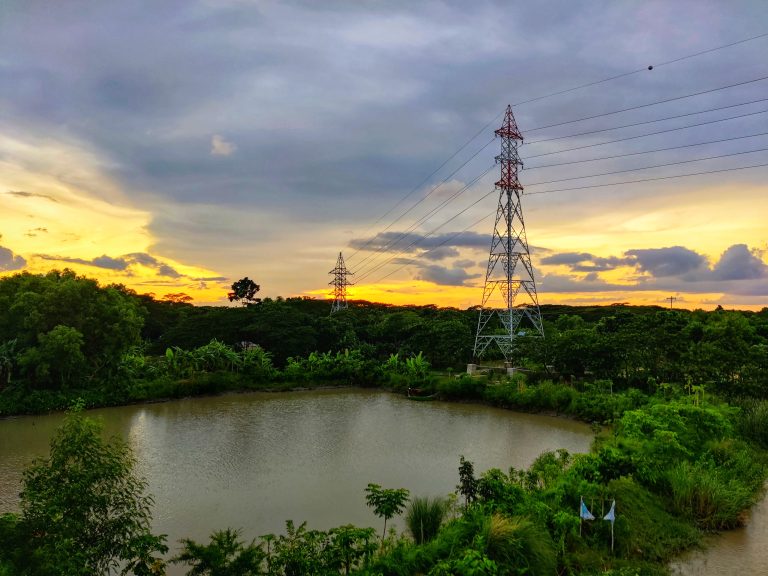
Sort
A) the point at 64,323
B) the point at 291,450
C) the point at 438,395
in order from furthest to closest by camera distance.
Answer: the point at 438,395, the point at 64,323, the point at 291,450

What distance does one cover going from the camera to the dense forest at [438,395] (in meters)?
6.73

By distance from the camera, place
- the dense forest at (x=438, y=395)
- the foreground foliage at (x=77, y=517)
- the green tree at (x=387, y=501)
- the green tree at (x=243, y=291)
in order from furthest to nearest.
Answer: the green tree at (x=243, y=291) < the green tree at (x=387, y=501) < the dense forest at (x=438, y=395) < the foreground foliage at (x=77, y=517)

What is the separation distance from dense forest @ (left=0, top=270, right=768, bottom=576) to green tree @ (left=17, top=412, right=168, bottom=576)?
0.08 ft

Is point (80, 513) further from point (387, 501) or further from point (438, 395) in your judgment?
point (438, 395)

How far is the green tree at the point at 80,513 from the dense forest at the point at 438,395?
24 mm

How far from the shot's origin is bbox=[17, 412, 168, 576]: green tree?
19.3 feet

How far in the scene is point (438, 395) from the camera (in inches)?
1108

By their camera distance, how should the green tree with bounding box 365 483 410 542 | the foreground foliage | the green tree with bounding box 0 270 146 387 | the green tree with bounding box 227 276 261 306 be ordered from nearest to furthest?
the foreground foliage, the green tree with bounding box 365 483 410 542, the green tree with bounding box 0 270 146 387, the green tree with bounding box 227 276 261 306

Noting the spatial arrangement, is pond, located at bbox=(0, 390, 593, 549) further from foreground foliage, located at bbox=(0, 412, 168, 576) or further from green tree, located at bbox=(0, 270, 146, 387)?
foreground foliage, located at bbox=(0, 412, 168, 576)

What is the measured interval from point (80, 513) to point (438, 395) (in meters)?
23.0

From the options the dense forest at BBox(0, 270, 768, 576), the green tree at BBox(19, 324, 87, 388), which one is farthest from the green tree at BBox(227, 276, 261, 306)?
the green tree at BBox(19, 324, 87, 388)

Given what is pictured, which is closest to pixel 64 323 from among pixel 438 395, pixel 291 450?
pixel 291 450

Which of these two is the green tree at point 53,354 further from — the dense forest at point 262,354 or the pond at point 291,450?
the pond at point 291,450

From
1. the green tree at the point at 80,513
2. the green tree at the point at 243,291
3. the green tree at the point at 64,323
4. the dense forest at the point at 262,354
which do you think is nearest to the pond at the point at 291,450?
the dense forest at the point at 262,354
